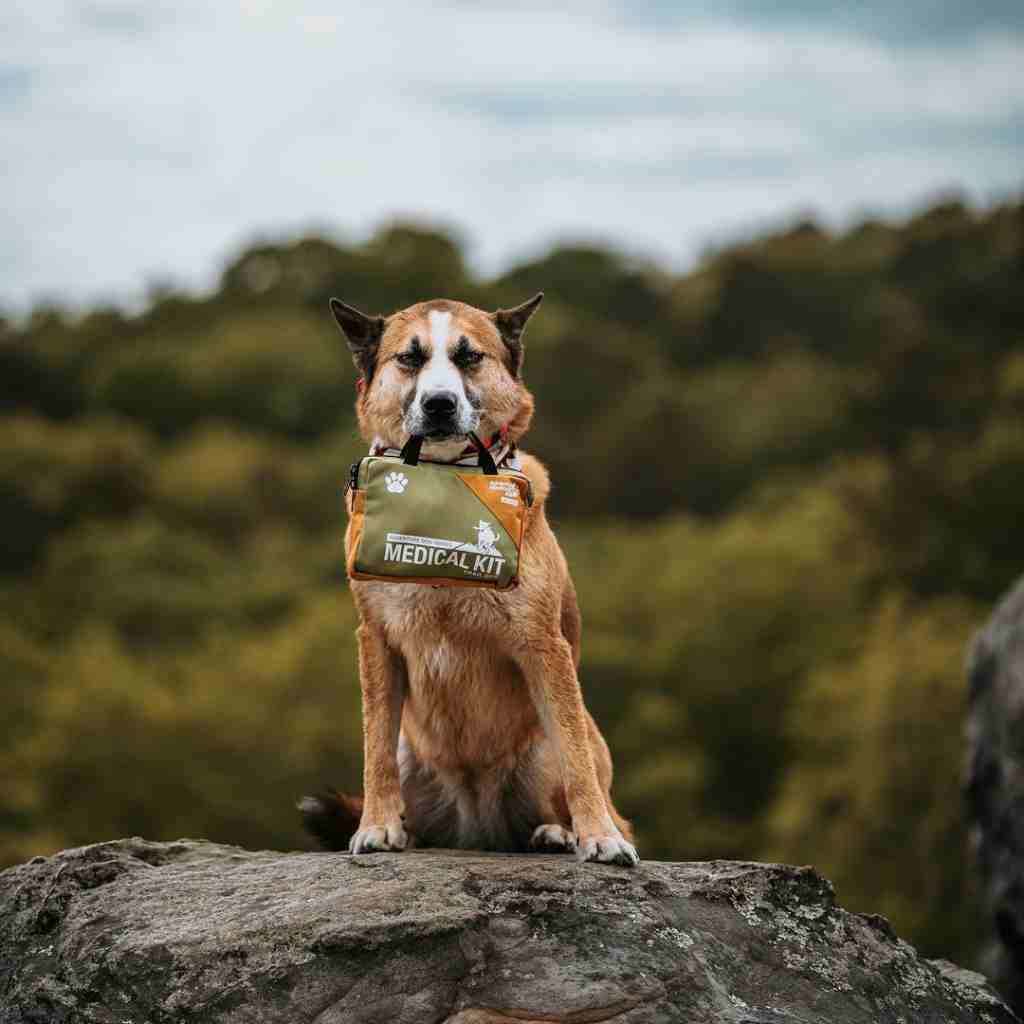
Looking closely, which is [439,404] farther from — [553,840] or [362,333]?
[553,840]

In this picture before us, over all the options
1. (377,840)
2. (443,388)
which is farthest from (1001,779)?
(443,388)

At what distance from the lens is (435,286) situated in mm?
100938

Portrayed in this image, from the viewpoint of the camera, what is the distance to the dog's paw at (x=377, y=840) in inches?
319

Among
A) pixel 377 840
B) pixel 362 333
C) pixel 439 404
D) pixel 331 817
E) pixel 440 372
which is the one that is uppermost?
pixel 362 333

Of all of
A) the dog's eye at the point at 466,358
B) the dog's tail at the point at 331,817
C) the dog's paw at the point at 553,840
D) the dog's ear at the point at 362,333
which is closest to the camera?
the dog's eye at the point at 466,358

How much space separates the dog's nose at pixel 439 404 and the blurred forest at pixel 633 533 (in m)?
30.3

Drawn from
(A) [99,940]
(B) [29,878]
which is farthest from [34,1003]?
(B) [29,878]

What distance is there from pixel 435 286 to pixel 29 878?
94.1 meters

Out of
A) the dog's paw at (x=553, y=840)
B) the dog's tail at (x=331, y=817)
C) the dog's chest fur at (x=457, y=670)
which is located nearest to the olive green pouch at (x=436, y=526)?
the dog's chest fur at (x=457, y=670)

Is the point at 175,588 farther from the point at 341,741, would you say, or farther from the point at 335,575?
the point at 341,741

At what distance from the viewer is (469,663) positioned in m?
8.13

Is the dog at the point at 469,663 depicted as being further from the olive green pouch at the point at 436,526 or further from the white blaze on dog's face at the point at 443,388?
the olive green pouch at the point at 436,526

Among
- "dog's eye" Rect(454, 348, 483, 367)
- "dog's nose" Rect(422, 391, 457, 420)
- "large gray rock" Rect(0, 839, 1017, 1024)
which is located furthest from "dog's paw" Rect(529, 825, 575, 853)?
"dog's eye" Rect(454, 348, 483, 367)

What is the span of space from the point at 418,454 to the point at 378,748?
5.14ft
